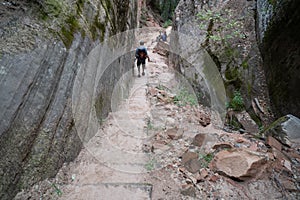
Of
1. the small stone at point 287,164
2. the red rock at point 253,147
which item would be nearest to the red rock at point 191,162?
the red rock at point 253,147

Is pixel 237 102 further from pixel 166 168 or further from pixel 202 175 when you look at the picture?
pixel 166 168

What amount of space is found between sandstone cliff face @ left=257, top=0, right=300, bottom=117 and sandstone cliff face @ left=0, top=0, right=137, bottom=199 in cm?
410

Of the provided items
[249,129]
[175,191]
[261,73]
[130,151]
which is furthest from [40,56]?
[261,73]

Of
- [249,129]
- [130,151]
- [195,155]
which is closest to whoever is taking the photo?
[195,155]

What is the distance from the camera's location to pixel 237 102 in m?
4.91

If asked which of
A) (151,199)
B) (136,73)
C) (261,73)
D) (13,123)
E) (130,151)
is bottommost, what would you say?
(151,199)

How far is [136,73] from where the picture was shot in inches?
395

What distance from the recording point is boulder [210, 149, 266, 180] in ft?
8.59

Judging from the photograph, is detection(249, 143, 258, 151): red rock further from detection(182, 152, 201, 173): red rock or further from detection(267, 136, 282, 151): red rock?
detection(182, 152, 201, 173): red rock

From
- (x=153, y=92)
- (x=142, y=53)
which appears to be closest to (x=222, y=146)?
(x=153, y=92)

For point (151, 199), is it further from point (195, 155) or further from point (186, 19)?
point (186, 19)

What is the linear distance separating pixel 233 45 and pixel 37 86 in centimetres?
522

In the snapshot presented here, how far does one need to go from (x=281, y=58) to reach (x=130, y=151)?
12.5 feet

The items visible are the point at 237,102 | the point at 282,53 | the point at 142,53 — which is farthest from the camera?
the point at 142,53
